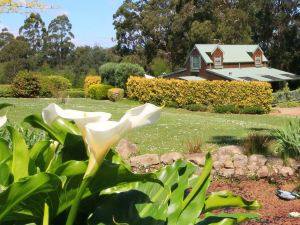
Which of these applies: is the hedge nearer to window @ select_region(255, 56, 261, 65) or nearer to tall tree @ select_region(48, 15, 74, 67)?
window @ select_region(255, 56, 261, 65)

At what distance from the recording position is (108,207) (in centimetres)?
168

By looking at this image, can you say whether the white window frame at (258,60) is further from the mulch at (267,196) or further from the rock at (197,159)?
the mulch at (267,196)

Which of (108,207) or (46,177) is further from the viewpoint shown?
(108,207)

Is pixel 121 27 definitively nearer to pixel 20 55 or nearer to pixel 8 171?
pixel 20 55

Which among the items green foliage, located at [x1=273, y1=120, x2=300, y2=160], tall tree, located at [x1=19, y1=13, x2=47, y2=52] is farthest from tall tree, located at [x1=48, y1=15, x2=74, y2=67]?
green foliage, located at [x1=273, y1=120, x2=300, y2=160]

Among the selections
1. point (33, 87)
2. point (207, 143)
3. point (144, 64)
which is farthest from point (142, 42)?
point (207, 143)

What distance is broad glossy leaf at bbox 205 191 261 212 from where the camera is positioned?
71.9 inches

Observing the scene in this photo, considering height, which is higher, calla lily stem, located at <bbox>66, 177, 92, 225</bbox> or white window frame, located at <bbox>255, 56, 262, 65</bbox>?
calla lily stem, located at <bbox>66, 177, 92, 225</bbox>

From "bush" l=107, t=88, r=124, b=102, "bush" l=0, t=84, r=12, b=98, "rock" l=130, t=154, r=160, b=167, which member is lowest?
"bush" l=107, t=88, r=124, b=102

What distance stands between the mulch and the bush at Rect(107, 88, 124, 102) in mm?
27827

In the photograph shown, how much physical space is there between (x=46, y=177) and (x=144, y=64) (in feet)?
202

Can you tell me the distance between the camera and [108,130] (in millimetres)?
1331

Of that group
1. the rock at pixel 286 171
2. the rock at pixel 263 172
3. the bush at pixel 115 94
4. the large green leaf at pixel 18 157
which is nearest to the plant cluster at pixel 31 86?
the bush at pixel 115 94

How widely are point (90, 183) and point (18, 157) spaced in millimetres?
273
